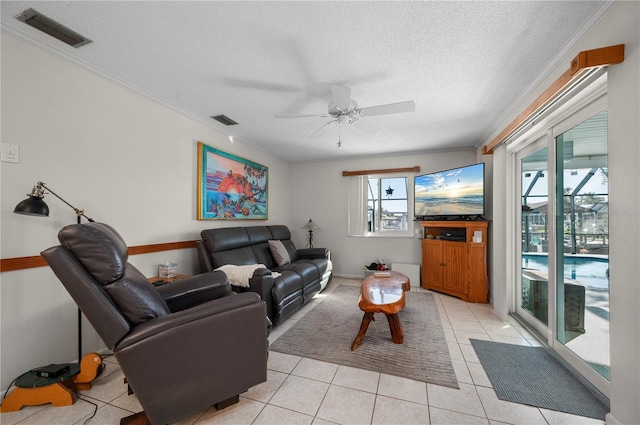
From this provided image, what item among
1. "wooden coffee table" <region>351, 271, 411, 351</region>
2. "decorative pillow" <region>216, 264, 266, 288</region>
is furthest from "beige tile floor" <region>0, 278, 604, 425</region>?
"decorative pillow" <region>216, 264, 266, 288</region>

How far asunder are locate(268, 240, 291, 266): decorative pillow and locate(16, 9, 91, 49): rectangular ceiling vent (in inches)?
111

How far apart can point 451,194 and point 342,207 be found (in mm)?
1963

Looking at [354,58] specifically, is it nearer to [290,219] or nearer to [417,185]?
[417,185]

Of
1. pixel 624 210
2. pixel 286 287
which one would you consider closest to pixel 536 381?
pixel 624 210

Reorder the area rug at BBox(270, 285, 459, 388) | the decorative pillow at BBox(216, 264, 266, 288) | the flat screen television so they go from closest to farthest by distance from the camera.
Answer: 1. the area rug at BBox(270, 285, 459, 388)
2. the decorative pillow at BBox(216, 264, 266, 288)
3. the flat screen television

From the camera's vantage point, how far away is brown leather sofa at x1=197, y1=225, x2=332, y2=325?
2.50 metres

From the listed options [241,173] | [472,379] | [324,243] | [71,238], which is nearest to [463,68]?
[472,379]

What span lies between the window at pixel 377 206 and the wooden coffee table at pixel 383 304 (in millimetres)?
2178

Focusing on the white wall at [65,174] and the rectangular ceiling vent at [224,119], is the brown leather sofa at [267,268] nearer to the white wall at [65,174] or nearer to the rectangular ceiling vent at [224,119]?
the white wall at [65,174]

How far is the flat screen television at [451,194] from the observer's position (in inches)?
139

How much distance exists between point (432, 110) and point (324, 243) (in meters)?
3.13

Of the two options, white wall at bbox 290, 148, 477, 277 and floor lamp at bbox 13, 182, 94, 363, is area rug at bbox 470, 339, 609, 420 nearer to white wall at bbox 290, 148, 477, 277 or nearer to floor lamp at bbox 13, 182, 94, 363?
white wall at bbox 290, 148, 477, 277

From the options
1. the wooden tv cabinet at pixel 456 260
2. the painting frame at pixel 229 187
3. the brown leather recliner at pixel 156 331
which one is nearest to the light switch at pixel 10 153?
the brown leather recliner at pixel 156 331

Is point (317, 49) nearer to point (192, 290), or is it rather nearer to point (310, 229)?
point (192, 290)
